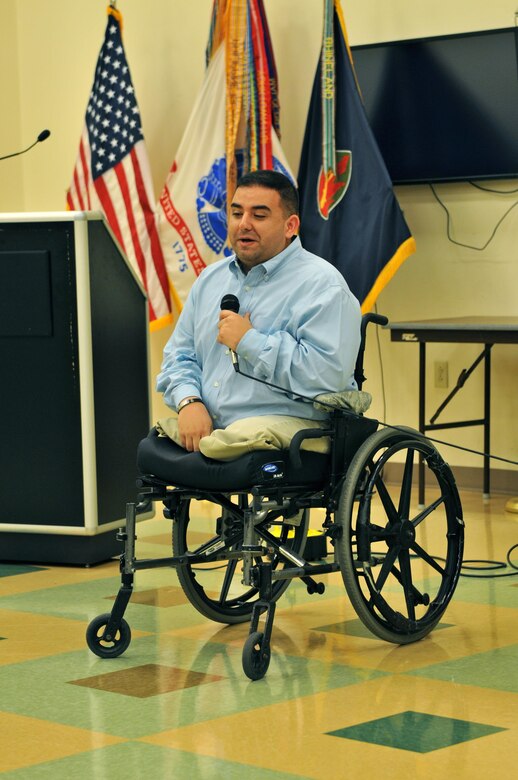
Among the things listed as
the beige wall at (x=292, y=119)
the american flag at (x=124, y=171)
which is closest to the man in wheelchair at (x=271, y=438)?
the beige wall at (x=292, y=119)

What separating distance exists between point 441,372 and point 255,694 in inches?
125

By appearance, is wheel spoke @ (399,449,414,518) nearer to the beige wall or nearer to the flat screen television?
the beige wall

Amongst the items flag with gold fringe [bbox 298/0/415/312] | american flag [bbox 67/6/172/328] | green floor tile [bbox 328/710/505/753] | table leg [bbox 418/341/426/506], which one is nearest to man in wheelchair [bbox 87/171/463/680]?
green floor tile [bbox 328/710/505/753]

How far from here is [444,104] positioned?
17.5ft

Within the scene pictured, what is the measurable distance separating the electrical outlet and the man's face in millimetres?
2695

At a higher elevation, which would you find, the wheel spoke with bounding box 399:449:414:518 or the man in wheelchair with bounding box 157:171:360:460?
the man in wheelchair with bounding box 157:171:360:460

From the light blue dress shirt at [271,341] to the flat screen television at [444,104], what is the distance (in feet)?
8.44

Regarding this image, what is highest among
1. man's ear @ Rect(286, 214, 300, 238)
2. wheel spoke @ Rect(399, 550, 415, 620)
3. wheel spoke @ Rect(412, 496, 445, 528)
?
man's ear @ Rect(286, 214, 300, 238)

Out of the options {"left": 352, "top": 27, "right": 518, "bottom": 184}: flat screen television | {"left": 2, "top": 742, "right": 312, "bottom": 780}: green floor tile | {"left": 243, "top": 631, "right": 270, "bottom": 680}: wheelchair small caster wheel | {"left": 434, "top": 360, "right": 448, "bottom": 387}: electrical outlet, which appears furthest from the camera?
{"left": 434, "top": 360, "right": 448, "bottom": 387}: electrical outlet

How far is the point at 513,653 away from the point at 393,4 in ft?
11.5

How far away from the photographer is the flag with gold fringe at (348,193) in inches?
205

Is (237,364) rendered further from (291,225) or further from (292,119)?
(292,119)

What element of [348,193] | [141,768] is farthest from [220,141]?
[141,768]

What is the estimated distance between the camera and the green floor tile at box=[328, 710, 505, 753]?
7.06 ft
